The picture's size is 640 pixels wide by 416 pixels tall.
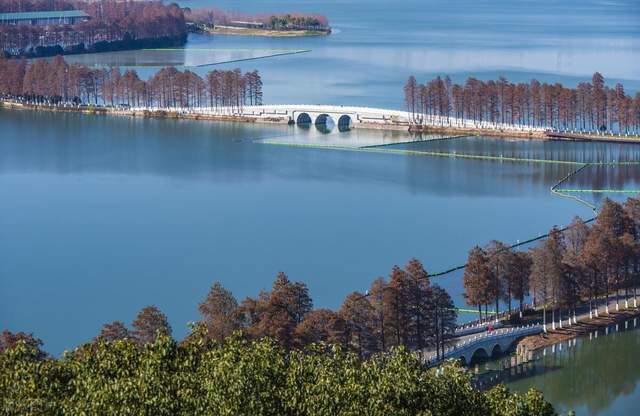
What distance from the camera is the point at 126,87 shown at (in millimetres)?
19688

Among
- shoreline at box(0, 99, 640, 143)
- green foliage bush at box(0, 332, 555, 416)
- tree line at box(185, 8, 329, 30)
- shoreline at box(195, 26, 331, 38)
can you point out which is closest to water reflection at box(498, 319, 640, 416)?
green foliage bush at box(0, 332, 555, 416)

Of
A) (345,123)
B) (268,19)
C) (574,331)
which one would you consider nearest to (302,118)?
(345,123)

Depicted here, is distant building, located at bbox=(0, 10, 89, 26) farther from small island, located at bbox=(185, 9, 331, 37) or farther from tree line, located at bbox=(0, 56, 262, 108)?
tree line, located at bbox=(0, 56, 262, 108)

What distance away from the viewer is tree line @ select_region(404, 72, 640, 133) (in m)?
16.9

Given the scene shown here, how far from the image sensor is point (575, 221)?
1017 centimetres

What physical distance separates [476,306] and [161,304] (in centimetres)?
205

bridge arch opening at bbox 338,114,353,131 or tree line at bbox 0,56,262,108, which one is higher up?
tree line at bbox 0,56,262,108

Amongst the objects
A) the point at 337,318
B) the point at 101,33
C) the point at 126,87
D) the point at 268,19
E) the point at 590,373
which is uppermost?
the point at 268,19

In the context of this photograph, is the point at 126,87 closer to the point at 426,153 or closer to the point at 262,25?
the point at 426,153

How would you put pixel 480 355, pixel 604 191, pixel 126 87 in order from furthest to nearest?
pixel 126 87 < pixel 604 191 < pixel 480 355

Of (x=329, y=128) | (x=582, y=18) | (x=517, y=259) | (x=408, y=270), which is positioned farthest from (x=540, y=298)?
(x=582, y=18)

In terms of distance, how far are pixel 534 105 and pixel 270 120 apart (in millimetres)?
3359

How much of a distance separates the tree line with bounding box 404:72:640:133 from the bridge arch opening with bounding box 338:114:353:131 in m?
0.80

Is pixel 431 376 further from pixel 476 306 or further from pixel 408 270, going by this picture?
pixel 476 306
